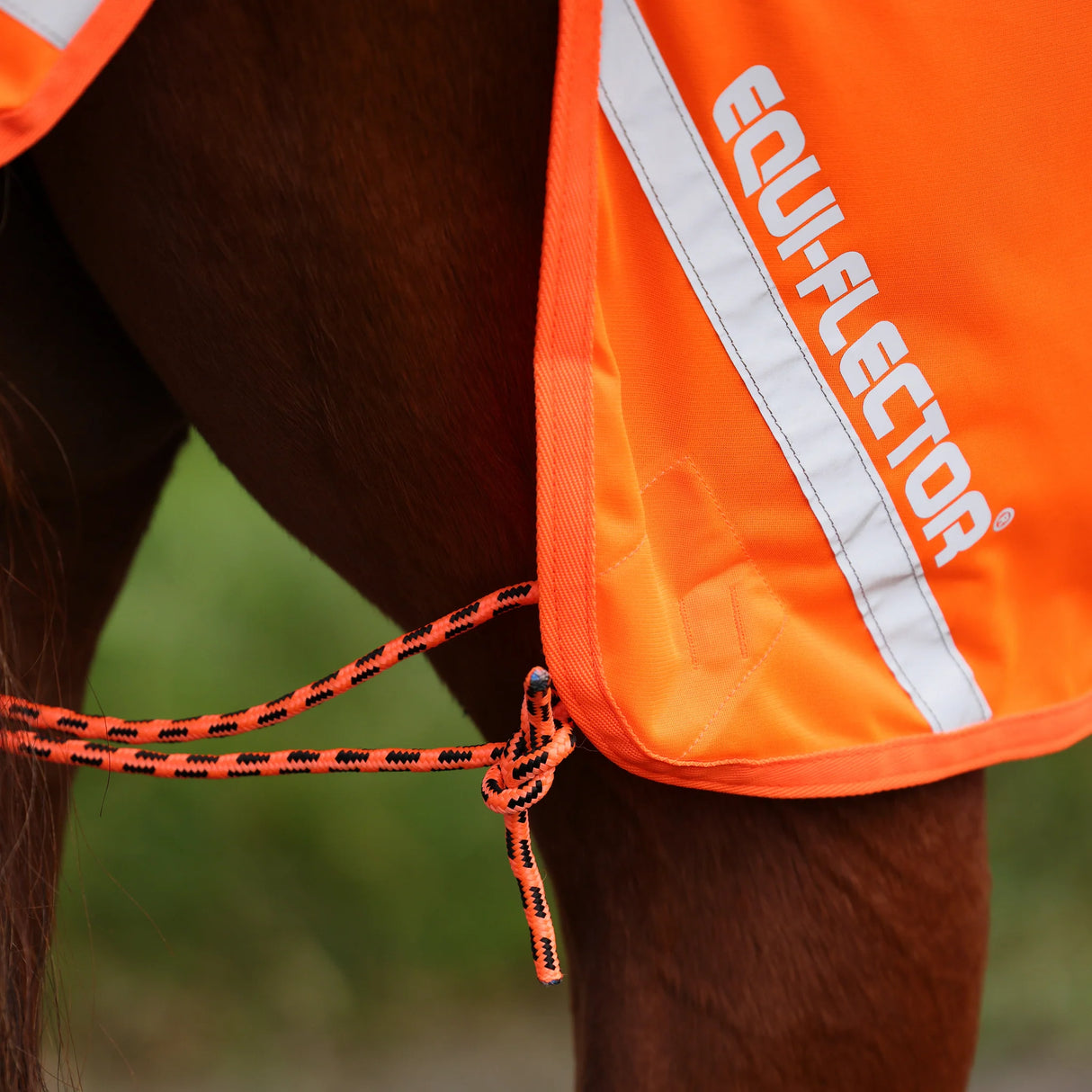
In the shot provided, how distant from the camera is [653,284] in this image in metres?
0.38

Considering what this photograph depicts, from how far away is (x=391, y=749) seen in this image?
46cm

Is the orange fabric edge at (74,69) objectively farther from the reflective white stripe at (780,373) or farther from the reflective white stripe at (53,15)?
the reflective white stripe at (780,373)

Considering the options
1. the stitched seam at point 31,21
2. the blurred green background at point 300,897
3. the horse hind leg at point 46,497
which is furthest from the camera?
the blurred green background at point 300,897

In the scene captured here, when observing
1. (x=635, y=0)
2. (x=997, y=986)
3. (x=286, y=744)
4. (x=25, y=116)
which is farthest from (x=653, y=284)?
(x=997, y=986)

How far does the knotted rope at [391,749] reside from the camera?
15.5 inches

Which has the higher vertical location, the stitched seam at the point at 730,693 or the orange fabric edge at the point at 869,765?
the stitched seam at the point at 730,693

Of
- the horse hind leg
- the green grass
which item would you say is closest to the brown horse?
the horse hind leg

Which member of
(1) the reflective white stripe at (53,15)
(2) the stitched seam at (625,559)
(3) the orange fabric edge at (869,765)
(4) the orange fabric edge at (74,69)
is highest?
(1) the reflective white stripe at (53,15)

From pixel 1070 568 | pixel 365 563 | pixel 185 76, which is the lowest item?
pixel 1070 568

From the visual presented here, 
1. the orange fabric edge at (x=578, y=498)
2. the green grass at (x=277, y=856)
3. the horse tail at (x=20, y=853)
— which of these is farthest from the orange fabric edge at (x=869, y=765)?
the green grass at (x=277, y=856)

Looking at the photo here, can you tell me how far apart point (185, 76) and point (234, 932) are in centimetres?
122

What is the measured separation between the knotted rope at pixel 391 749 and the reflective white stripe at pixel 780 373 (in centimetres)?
12

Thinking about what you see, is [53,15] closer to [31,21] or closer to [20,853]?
[31,21]

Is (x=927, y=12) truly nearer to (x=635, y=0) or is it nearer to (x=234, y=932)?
(x=635, y=0)
